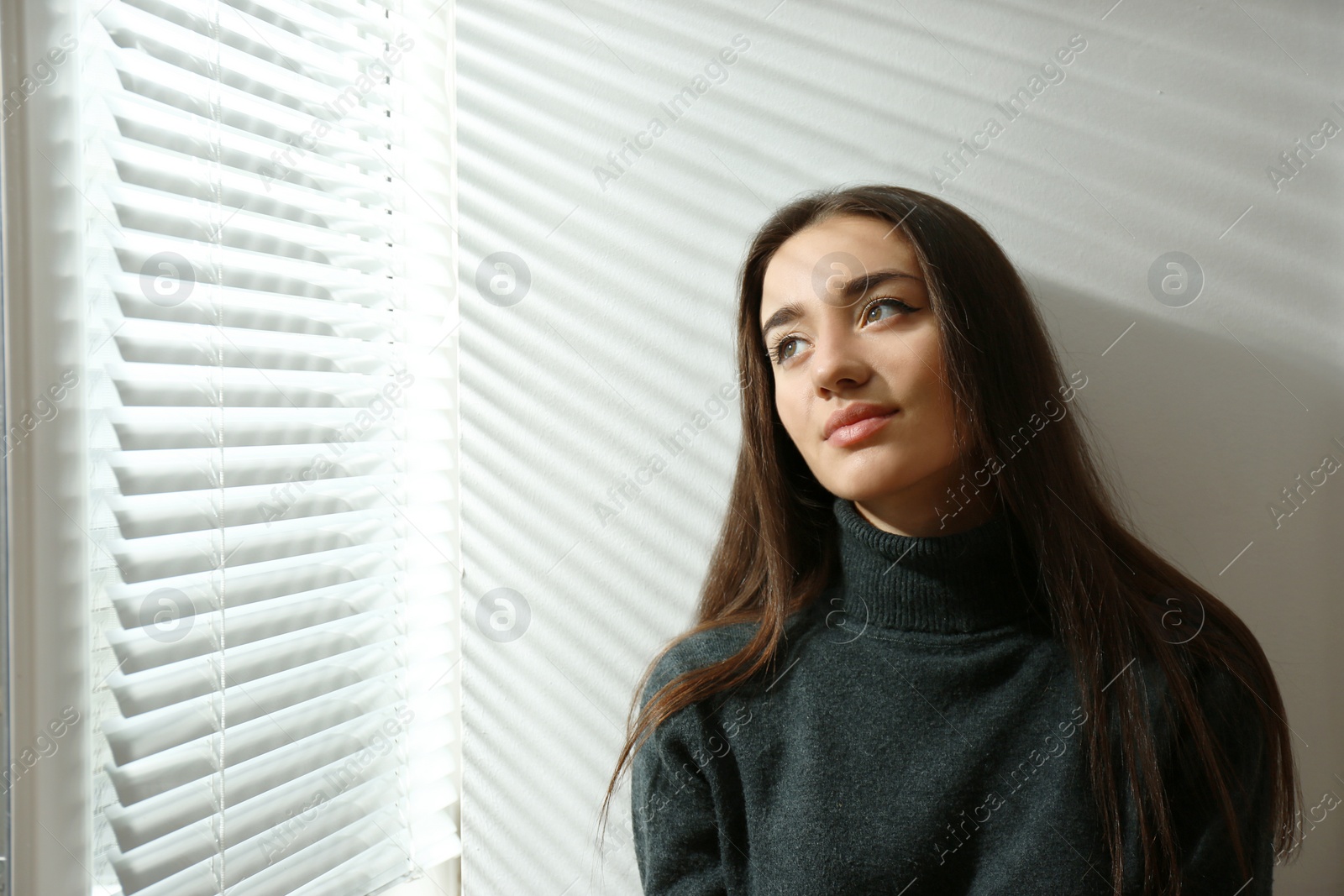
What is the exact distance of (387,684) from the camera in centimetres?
118

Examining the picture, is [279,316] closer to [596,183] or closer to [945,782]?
[596,183]

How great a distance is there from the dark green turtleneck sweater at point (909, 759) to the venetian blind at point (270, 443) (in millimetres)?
445

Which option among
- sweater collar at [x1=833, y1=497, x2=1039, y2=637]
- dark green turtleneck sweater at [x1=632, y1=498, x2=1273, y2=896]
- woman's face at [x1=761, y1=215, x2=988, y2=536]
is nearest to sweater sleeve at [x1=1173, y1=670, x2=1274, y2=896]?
dark green turtleneck sweater at [x1=632, y1=498, x2=1273, y2=896]

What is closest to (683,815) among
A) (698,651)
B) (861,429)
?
(698,651)

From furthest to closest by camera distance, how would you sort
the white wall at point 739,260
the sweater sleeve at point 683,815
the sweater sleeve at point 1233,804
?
the white wall at point 739,260 < the sweater sleeve at point 683,815 < the sweater sleeve at point 1233,804

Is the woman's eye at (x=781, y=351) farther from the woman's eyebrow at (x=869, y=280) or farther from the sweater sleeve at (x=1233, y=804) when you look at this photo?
the sweater sleeve at (x=1233, y=804)

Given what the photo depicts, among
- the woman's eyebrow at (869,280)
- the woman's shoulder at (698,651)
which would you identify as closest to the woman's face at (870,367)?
the woman's eyebrow at (869,280)

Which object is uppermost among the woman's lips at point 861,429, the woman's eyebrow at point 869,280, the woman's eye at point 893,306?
the woman's eyebrow at point 869,280

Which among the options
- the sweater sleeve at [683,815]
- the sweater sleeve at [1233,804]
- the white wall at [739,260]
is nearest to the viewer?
the sweater sleeve at [1233,804]

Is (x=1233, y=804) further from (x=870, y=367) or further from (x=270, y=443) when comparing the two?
(x=270, y=443)

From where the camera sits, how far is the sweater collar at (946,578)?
0.89m

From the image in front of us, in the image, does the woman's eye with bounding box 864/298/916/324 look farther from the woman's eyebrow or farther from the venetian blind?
the venetian blind

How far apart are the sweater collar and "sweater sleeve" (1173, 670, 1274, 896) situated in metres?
0.21

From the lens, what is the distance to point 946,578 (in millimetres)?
901
